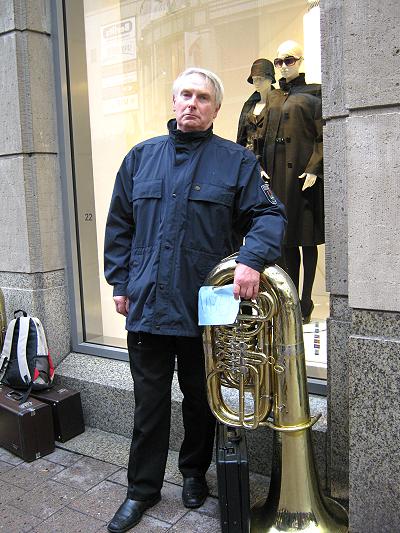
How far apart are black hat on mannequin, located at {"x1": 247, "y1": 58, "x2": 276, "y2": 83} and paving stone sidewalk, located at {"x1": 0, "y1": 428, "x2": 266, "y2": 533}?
8.66 ft

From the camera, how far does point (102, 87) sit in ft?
15.8

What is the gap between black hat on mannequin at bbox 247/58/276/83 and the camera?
416cm

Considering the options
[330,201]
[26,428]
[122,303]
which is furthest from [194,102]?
[26,428]

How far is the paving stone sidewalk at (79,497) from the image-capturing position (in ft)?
9.86

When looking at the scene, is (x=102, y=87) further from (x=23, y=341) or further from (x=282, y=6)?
(x=23, y=341)

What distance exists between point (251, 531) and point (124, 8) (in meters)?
3.89

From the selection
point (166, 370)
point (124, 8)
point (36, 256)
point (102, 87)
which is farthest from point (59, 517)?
point (124, 8)

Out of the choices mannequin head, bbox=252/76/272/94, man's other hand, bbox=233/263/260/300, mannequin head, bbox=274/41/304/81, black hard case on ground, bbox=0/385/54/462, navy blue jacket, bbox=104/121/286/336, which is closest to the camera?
man's other hand, bbox=233/263/260/300

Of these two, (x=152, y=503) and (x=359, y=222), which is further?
(x=152, y=503)

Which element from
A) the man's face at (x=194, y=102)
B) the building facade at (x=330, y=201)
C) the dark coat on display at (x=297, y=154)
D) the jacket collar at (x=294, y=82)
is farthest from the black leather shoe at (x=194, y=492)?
the jacket collar at (x=294, y=82)

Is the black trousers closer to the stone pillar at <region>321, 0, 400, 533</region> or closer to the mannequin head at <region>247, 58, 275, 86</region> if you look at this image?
the stone pillar at <region>321, 0, 400, 533</region>

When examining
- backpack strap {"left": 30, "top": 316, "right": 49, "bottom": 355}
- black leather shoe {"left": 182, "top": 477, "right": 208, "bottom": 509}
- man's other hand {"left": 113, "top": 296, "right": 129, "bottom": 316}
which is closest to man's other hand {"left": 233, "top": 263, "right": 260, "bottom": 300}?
man's other hand {"left": 113, "top": 296, "right": 129, "bottom": 316}

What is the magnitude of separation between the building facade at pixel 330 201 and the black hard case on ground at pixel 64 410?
0.11 m

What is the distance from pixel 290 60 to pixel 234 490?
2.75m
